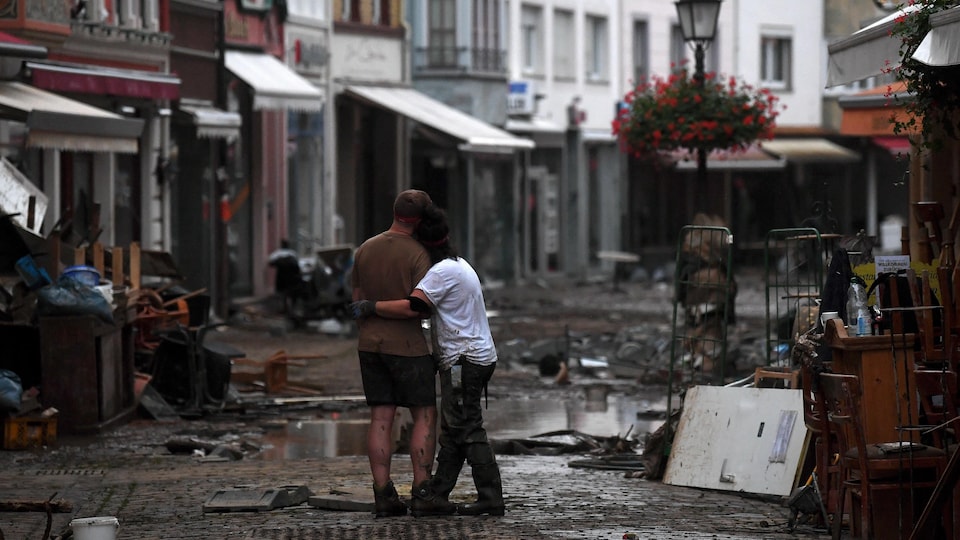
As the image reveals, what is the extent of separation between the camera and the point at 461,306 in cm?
1012

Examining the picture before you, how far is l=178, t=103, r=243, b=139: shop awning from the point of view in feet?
84.3

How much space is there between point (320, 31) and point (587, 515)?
24.2 m

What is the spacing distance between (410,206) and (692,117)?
1151 cm

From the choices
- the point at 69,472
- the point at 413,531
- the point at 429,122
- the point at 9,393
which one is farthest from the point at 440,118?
the point at 413,531

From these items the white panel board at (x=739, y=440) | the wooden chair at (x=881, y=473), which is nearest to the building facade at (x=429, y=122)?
the white panel board at (x=739, y=440)

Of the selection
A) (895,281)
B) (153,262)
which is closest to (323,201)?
(153,262)

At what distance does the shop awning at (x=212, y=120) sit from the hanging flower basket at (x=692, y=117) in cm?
644

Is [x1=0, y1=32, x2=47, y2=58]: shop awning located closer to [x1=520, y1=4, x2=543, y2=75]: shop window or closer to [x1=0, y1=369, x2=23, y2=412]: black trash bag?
[x1=0, y1=369, x2=23, y2=412]: black trash bag

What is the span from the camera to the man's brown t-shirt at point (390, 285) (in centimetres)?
1006

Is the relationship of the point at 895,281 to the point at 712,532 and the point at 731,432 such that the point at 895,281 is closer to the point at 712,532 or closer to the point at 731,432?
the point at 712,532

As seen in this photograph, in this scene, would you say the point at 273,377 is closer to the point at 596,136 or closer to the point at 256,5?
the point at 256,5

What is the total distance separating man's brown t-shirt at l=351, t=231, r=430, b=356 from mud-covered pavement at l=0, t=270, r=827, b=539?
0.90 meters

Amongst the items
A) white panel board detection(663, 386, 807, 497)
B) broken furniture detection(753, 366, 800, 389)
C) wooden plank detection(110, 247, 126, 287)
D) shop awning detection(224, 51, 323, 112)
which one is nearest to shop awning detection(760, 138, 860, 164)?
shop awning detection(224, 51, 323, 112)

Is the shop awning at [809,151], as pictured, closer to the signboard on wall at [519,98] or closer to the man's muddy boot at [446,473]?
the signboard on wall at [519,98]
